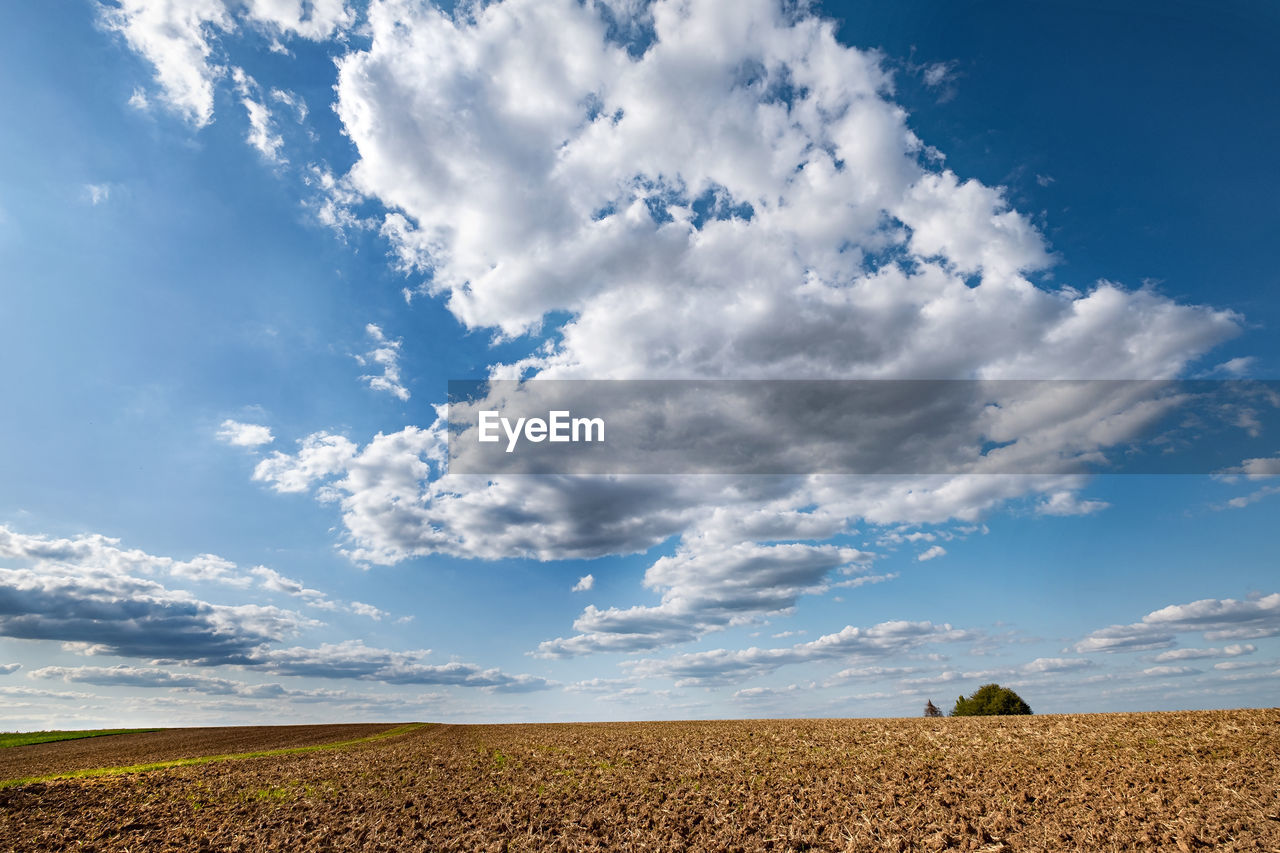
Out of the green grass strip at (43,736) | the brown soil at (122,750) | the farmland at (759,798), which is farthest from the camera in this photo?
the green grass strip at (43,736)

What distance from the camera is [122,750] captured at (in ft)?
199

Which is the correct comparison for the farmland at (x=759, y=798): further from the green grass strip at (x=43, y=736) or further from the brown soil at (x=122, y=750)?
the green grass strip at (x=43, y=736)

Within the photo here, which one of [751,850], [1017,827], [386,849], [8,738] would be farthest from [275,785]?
[8,738]

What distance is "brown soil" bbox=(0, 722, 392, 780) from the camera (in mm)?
49500

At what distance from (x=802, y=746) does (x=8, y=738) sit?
104m

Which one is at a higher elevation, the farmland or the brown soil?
the farmland

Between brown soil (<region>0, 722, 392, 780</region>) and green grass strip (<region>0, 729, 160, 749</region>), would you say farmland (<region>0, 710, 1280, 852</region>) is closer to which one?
brown soil (<region>0, 722, 392, 780</region>)

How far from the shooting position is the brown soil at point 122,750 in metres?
49.5

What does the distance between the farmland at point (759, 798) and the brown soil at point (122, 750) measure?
26165 millimetres

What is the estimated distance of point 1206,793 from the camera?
798 inches

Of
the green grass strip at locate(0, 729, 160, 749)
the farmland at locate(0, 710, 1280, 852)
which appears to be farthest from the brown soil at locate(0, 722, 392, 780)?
the farmland at locate(0, 710, 1280, 852)

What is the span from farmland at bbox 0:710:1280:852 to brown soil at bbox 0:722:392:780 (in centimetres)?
2616

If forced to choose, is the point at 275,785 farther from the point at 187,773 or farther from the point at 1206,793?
the point at 1206,793

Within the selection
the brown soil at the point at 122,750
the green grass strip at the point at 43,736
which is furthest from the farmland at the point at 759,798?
the green grass strip at the point at 43,736
